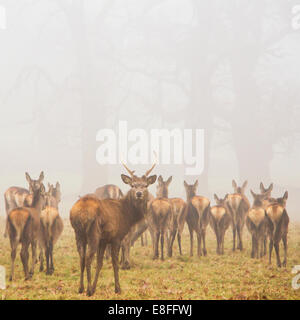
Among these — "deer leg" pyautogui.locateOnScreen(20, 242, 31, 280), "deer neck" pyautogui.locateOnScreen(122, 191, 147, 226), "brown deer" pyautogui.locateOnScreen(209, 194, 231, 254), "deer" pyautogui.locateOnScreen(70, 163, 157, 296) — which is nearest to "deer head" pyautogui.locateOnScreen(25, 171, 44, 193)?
"deer leg" pyautogui.locateOnScreen(20, 242, 31, 280)

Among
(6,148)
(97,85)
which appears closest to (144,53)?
(97,85)

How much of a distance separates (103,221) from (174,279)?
316 centimetres

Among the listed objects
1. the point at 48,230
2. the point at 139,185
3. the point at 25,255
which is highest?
the point at 139,185

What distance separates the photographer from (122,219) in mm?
9352

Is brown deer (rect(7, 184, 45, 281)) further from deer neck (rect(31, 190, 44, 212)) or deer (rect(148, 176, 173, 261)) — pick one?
deer (rect(148, 176, 173, 261))

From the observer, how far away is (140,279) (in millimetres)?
10711

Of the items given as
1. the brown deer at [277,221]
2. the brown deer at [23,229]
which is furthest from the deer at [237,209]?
the brown deer at [23,229]

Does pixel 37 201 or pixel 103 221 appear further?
pixel 37 201

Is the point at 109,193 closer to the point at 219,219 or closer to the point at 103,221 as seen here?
the point at 219,219

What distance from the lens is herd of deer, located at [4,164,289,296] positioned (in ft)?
28.9

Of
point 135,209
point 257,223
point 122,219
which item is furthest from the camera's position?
point 257,223

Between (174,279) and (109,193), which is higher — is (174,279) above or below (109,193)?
below

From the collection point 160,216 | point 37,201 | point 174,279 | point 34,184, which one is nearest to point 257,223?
point 160,216
